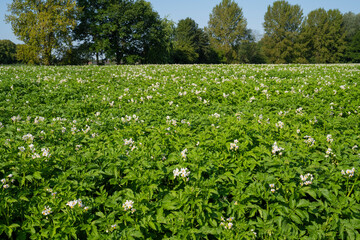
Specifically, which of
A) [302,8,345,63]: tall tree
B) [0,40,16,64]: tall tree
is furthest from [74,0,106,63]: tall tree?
[302,8,345,63]: tall tree

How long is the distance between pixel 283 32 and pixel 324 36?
11295mm

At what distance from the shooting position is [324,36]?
66312 millimetres

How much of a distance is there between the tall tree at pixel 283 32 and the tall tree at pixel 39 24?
54.0m

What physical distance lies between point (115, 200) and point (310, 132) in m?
3.79

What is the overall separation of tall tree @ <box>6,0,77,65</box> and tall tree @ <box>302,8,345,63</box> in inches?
2393

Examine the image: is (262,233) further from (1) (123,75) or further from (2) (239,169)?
(1) (123,75)

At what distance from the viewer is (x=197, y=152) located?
145 inches

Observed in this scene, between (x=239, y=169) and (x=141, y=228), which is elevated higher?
(x=239, y=169)

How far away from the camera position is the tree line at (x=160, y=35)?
116 ft

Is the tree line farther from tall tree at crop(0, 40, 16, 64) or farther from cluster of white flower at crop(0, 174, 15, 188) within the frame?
cluster of white flower at crop(0, 174, 15, 188)

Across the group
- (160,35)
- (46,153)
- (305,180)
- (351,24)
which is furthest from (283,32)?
(46,153)

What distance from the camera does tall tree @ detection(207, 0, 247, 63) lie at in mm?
67750

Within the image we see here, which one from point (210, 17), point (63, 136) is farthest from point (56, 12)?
point (210, 17)

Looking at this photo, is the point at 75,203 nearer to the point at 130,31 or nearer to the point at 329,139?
the point at 329,139
